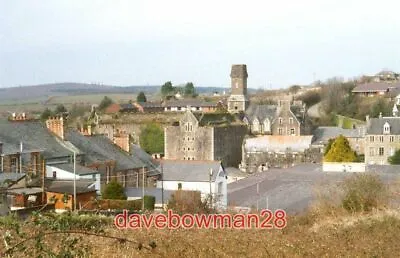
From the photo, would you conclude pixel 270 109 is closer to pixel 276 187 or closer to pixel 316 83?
pixel 276 187

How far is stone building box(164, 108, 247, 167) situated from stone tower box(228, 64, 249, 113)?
11.7m

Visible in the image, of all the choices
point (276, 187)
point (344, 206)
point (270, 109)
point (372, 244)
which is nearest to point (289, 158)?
point (270, 109)

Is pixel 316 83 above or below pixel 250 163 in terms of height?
above

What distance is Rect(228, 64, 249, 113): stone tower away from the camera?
66688mm

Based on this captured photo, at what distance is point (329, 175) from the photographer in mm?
32969

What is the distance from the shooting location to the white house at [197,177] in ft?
87.5

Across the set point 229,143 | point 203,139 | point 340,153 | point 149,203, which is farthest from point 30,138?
point 229,143

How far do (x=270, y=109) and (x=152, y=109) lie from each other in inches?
789

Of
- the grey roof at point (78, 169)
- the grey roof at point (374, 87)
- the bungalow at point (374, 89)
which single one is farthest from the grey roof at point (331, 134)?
the grey roof at point (78, 169)

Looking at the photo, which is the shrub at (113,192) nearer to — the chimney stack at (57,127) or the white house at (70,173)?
the white house at (70,173)

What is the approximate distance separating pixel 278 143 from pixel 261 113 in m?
10.2

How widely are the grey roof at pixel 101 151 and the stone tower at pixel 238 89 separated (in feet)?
126

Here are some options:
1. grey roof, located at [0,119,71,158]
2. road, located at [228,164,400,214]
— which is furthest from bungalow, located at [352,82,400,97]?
grey roof, located at [0,119,71,158]

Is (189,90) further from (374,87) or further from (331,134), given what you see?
(331,134)
